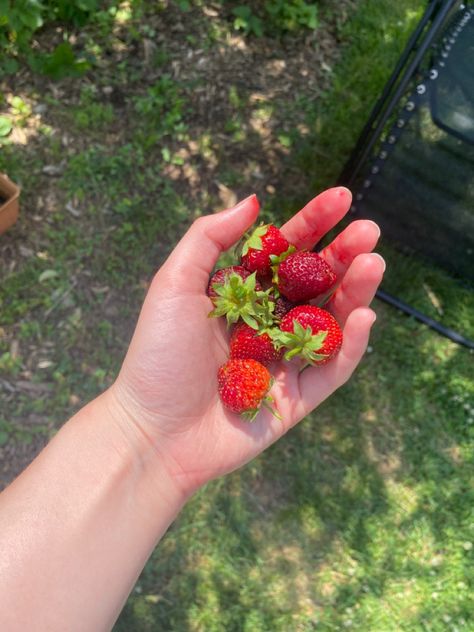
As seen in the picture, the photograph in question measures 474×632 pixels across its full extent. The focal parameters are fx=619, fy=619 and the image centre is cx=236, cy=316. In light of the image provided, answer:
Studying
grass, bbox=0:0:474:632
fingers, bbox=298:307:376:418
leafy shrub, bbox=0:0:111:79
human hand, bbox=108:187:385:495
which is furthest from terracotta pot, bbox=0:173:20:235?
fingers, bbox=298:307:376:418

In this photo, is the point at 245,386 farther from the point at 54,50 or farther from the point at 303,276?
the point at 54,50

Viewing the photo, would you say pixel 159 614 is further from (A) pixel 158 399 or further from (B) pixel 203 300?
(B) pixel 203 300

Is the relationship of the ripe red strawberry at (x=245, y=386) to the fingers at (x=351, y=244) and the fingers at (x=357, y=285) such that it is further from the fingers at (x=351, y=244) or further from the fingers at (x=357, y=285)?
the fingers at (x=351, y=244)

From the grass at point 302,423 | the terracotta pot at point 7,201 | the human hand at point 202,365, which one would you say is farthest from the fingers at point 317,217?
the terracotta pot at point 7,201

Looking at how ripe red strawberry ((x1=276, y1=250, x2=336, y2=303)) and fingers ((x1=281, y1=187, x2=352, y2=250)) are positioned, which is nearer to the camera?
ripe red strawberry ((x1=276, y1=250, x2=336, y2=303))

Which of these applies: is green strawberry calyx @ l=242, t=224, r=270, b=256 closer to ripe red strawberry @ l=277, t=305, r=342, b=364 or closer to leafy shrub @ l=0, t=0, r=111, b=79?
ripe red strawberry @ l=277, t=305, r=342, b=364

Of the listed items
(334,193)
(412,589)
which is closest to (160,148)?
(334,193)
